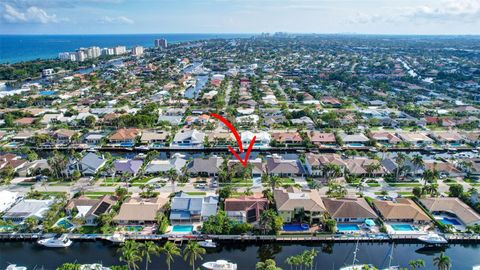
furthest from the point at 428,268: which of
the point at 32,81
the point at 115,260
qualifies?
the point at 32,81

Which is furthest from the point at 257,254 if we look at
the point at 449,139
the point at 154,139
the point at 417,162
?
the point at 449,139

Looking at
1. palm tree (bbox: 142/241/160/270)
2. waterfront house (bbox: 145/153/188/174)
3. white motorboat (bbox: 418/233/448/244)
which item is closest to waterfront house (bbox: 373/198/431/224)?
white motorboat (bbox: 418/233/448/244)

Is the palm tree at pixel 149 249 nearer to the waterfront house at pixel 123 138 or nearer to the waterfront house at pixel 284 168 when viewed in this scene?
the waterfront house at pixel 284 168

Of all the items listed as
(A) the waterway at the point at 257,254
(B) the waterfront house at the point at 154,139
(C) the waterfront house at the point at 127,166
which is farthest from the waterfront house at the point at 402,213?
(B) the waterfront house at the point at 154,139

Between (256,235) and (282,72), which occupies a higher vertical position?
(282,72)

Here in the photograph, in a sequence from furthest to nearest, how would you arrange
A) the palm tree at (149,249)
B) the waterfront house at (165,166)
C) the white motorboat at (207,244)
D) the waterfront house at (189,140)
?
the waterfront house at (189,140) < the waterfront house at (165,166) < the white motorboat at (207,244) < the palm tree at (149,249)

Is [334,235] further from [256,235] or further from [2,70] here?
[2,70]

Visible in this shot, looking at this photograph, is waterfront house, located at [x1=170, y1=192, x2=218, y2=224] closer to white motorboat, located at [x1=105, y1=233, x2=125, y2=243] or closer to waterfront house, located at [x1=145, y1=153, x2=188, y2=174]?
white motorboat, located at [x1=105, y1=233, x2=125, y2=243]
